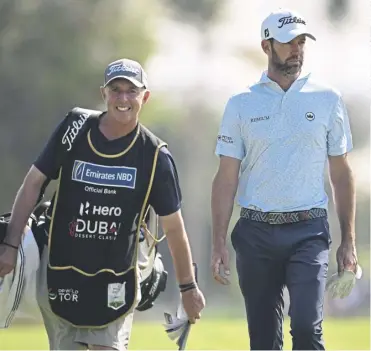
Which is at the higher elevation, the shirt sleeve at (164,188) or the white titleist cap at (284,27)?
the white titleist cap at (284,27)

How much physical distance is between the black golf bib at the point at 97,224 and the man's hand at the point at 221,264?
19.5 inches

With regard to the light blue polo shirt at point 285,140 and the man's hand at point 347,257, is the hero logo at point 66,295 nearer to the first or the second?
the light blue polo shirt at point 285,140

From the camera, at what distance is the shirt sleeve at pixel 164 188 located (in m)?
5.68

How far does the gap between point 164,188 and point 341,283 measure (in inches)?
44.7

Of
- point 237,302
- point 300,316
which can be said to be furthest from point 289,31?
point 237,302

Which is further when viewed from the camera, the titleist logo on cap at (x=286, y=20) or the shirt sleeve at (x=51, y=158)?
the titleist logo on cap at (x=286, y=20)

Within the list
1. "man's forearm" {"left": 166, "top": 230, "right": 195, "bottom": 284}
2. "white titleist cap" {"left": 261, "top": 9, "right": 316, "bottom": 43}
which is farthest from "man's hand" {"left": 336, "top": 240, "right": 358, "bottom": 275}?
"white titleist cap" {"left": 261, "top": 9, "right": 316, "bottom": 43}

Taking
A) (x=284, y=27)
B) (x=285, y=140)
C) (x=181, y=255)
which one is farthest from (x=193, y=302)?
(x=284, y=27)

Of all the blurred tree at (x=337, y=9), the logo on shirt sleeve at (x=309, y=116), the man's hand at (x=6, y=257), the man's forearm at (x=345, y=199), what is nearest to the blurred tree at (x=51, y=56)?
the blurred tree at (x=337, y=9)

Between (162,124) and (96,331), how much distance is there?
52.0 feet

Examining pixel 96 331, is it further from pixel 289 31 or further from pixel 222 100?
pixel 222 100

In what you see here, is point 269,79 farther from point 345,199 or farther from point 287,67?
point 345,199

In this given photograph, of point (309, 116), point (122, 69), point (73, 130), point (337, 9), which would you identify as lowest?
point (73, 130)

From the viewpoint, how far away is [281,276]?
6043 mm
